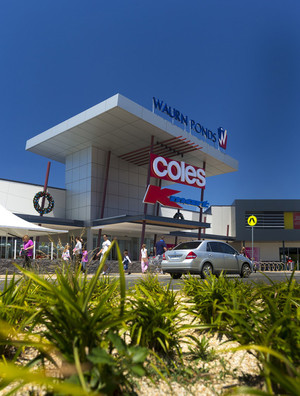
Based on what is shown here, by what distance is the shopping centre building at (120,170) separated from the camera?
87.4 ft

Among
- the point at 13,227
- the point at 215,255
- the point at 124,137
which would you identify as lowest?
the point at 215,255

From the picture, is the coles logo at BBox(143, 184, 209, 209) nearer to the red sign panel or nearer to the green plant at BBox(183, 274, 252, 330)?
the red sign panel

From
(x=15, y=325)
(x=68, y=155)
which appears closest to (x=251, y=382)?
(x=15, y=325)

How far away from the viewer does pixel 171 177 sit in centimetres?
2953

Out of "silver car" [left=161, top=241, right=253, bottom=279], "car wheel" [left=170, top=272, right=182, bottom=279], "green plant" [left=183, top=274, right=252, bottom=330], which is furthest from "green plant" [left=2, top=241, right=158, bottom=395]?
"car wheel" [left=170, top=272, right=182, bottom=279]

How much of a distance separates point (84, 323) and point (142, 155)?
31.1 meters

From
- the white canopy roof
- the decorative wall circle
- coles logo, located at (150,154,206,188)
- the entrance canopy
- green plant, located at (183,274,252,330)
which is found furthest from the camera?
the decorative wall circle

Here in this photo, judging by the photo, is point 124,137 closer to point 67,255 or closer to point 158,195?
point 158,195

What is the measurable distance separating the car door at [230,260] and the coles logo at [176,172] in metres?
13.8

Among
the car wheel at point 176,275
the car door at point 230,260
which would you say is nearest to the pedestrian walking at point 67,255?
the car wheel at point 176,275

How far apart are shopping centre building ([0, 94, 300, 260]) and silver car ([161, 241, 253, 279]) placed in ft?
37.8

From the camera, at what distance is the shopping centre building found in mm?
26641

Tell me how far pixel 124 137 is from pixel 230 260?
54.8 ft

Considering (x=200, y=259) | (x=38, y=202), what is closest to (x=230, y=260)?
(x=200, y=259)
